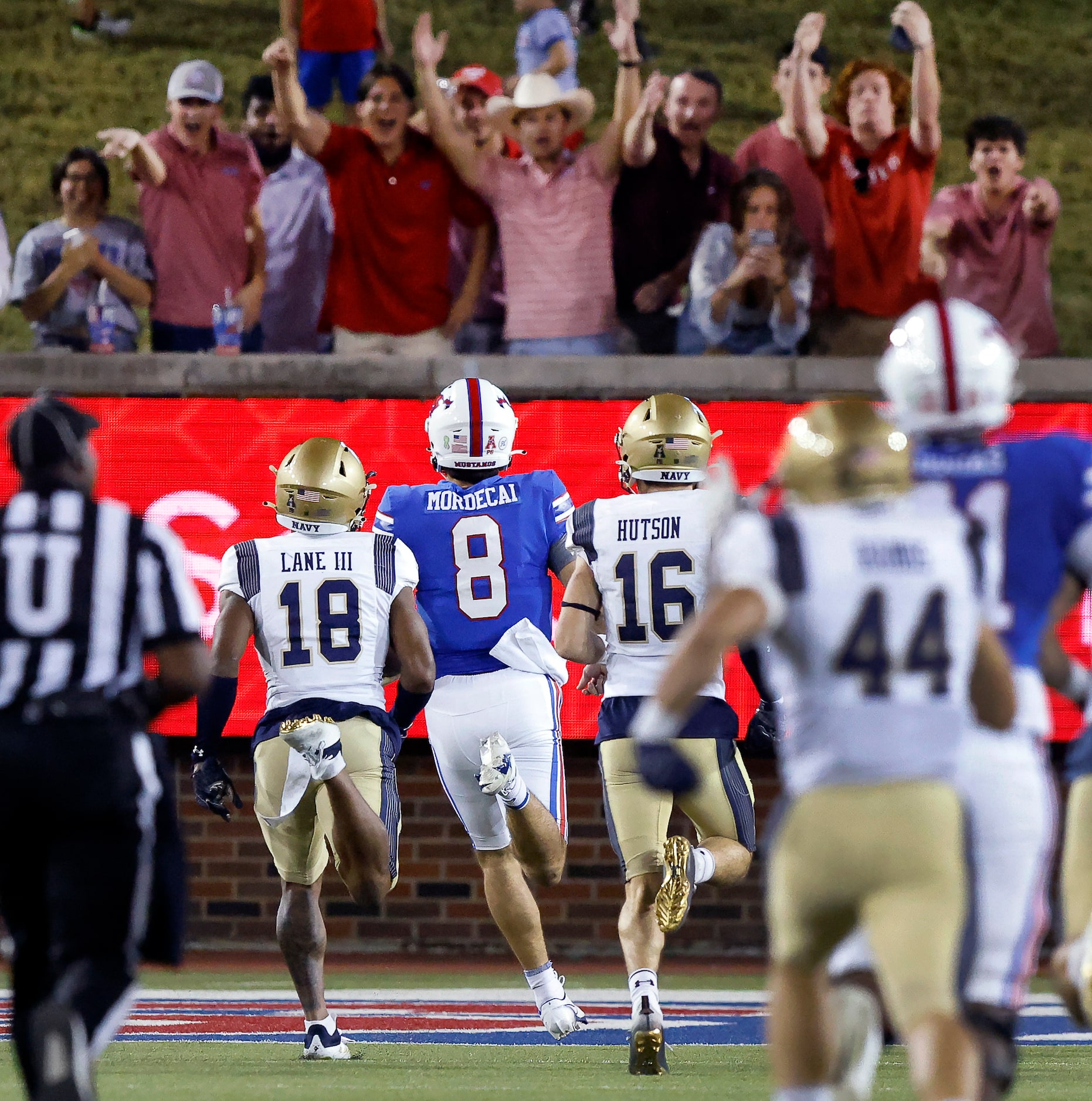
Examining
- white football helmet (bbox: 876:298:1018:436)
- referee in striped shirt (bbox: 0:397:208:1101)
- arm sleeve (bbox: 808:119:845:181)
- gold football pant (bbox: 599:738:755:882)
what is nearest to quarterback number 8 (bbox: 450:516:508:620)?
gold football pant (bbox: 599:738:755:882)

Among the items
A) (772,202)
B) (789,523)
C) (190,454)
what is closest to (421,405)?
(190,454)

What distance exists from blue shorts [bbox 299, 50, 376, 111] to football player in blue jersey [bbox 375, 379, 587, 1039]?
429 centimetres

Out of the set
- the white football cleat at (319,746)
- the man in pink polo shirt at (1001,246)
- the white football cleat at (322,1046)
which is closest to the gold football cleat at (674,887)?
the white football cleat at (319,746)

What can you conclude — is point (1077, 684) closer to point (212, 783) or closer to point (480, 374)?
point (212, 783)

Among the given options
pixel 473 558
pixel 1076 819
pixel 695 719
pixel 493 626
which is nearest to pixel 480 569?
pixel 473 558

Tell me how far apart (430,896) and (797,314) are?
372 centimetres

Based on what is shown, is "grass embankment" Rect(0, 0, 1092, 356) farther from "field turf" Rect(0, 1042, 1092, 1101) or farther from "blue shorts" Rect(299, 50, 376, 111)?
"field turf" Rect(0, 1042, 1092, 1101)

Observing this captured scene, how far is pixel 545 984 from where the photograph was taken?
287 inches

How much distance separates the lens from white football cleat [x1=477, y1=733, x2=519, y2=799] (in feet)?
23.6

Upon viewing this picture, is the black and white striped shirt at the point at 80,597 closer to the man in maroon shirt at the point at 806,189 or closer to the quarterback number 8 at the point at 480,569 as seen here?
the quarterback number 8 at the point at 480,569

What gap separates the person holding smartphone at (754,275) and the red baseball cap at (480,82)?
1630 millimetres

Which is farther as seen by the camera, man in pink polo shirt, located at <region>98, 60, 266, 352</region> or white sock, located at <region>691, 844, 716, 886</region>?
man in pink polo shirt, located at <region>98, 60, 266, 352</region>

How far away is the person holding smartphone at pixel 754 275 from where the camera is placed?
34.3ft

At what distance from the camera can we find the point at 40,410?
4.61 meters
